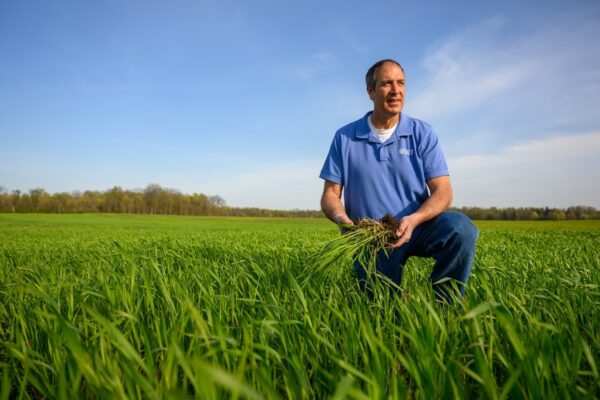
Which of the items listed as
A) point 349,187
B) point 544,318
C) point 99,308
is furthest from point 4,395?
point 349,187

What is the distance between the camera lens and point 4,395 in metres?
1.18

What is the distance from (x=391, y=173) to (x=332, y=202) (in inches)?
25.6

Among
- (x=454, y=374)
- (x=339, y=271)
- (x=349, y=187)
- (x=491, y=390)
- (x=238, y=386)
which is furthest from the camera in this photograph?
(x=349, y=187)

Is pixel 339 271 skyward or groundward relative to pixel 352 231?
groundward

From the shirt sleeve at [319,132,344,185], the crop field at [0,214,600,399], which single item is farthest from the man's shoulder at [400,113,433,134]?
the crop field at [0,214,600,399]

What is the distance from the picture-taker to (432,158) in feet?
11.7

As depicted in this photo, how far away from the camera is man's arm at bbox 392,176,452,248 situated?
2828 millimetres

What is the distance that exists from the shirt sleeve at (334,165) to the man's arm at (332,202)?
0.22 feet

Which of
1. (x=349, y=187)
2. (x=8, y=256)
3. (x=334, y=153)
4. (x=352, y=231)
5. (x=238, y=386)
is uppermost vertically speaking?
(x=334, y=153)

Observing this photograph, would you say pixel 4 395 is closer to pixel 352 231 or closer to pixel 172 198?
pixel 352 231

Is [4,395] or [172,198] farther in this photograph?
[172,198]

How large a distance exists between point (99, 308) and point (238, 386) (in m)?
2.04

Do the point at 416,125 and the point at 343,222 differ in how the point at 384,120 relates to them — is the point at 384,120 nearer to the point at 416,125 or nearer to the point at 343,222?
the point at 416,125

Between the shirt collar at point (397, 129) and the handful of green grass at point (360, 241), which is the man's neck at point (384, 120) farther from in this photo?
the handful of green grass at point (360, 241)
